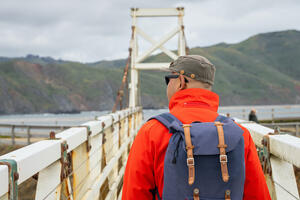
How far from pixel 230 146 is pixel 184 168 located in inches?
7.8

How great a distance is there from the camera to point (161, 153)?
4.39 feet

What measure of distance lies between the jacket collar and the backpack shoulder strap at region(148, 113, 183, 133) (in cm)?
11

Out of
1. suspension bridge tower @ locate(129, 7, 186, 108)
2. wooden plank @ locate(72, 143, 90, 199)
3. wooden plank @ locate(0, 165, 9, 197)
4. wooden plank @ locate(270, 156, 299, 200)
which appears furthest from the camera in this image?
suspension bridge tower @ locate(129, 7, 186, 108)

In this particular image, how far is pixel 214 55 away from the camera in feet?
585

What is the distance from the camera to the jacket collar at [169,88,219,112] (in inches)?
57.0

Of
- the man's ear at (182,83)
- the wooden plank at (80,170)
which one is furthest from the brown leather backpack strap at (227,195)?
the wooden plank at (80,170)

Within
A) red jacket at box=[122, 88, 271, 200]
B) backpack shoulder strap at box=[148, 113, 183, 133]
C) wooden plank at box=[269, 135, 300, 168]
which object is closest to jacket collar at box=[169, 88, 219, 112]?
red jacket at box=[122, 88, 271, 200]

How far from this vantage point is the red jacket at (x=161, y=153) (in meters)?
1.33

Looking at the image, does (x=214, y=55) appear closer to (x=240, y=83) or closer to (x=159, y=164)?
(x=240, y=83)

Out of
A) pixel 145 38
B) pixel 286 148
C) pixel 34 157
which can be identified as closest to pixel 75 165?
pixel 34 157

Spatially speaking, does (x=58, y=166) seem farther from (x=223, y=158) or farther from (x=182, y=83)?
(x=223, y=158)

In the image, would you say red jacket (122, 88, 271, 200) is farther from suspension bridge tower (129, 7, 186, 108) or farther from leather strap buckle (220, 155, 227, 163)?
suspension bridge tower (129, 7, 186, 108)

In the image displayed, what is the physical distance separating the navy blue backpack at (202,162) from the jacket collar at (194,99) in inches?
6.9

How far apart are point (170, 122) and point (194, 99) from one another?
187 mm
